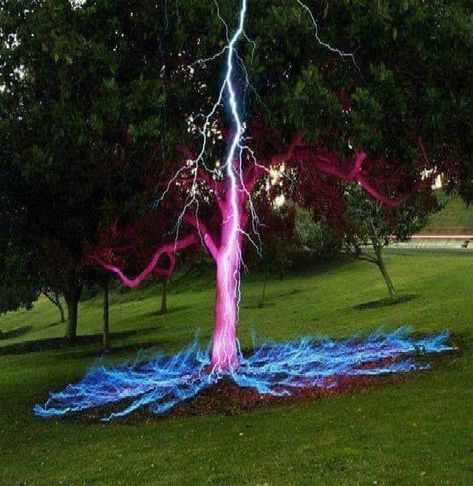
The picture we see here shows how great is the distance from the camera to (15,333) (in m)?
63.2

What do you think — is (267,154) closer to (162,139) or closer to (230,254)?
(230,254)

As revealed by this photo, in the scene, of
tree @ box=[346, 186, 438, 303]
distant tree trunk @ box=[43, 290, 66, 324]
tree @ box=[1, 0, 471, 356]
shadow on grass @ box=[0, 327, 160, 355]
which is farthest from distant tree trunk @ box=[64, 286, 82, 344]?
tree @ box=[1, 0, 471, 356]

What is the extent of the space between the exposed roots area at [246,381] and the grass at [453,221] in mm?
57127

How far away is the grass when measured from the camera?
2884 inches

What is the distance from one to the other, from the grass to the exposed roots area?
187 ft

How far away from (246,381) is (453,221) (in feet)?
233

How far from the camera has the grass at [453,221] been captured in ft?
240

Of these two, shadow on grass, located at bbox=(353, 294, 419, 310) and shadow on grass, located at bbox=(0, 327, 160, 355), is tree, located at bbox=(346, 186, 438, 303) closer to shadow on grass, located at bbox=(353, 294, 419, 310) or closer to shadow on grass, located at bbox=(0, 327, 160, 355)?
shadow on grass, located at bbox=(353, 294, 419, 310)

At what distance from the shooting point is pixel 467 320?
2373 centimetres

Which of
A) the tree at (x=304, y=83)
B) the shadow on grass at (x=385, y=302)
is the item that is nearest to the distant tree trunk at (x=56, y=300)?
the shadow on grass at (x=385, y=302)

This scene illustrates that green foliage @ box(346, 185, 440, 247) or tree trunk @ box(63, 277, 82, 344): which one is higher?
green foliage @ box(346, 185, 440, 247)

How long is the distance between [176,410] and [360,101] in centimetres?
771

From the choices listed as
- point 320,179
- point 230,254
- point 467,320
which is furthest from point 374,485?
point 467,320

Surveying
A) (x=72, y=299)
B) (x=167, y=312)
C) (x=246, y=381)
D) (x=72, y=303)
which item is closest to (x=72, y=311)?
(x=72, y=303)
